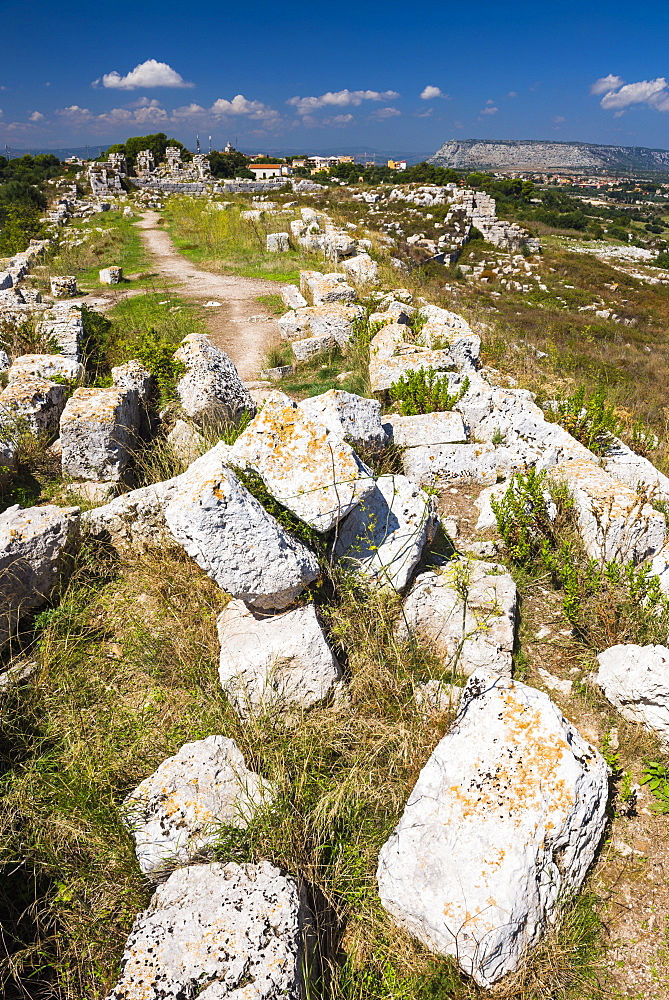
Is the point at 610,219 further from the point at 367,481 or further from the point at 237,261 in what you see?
the point at 367,481

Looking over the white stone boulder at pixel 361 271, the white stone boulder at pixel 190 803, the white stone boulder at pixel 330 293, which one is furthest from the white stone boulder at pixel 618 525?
the white stone boulder at pixel 361 271

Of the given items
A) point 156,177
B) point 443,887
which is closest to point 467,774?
point 443,887

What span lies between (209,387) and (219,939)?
16.3 feet

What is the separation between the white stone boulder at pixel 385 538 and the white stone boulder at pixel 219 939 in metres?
1.86

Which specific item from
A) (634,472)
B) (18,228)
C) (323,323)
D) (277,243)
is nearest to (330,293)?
(323,323)

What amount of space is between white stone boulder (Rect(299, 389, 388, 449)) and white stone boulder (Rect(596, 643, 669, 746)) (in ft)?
8.39

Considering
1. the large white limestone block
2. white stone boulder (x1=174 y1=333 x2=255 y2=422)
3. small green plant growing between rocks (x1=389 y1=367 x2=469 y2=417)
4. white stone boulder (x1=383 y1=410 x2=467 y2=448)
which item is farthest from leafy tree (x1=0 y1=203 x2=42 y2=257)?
white stone boulder (x1=383 y1=410 x2=467 y2=448)

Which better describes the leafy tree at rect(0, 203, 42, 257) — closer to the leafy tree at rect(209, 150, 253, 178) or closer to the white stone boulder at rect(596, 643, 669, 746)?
the white stone boulder at rect(596, 643, 669, 746)

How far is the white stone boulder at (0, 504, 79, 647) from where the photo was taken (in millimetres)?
3783

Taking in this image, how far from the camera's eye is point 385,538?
384 cm

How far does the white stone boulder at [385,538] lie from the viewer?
147 inches

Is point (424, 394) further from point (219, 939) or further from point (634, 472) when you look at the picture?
point (219, 939)

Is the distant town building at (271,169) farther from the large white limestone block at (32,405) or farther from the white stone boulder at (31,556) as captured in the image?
the white stone boulder at (31,556)

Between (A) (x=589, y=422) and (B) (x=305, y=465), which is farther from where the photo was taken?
(A) (x=589, y=422)
